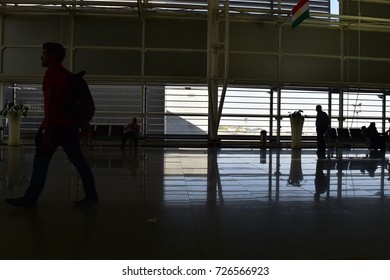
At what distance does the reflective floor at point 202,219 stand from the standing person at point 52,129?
0.24 metres

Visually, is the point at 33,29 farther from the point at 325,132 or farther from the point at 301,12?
the point at 325,132

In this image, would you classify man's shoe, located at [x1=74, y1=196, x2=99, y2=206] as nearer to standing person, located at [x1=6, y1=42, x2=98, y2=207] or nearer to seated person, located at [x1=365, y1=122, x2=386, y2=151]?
standing person, located at [x1=6, y1=42, x2=98, y2=207]

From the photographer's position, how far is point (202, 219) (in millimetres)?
4180

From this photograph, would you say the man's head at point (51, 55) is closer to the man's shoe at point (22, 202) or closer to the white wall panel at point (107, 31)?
the man's shoe at point (22, 202)

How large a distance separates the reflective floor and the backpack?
3.25 ft

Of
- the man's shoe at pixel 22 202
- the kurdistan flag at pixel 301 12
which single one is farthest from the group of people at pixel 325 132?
the man's shoe at pixel 22 202

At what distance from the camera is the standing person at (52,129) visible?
4.61 metres

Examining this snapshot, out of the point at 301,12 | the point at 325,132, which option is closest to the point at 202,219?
the point at 301,12

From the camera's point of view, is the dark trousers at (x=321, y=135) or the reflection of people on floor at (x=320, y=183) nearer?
the reflection of people on floor at (x=320, y=183)

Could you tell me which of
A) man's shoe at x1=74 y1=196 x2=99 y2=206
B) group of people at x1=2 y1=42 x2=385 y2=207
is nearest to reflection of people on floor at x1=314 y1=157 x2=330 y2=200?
man's shoe at x1=74 y1=196 x2=99 y2=206

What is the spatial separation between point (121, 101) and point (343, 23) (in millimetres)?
10827

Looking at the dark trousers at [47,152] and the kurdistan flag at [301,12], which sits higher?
the kurdistan flag at [301,12]
